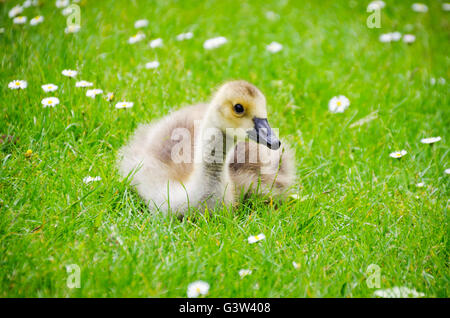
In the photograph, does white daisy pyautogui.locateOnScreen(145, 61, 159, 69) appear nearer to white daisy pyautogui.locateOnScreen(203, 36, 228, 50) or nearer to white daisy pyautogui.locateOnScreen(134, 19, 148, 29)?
white daisy pyautogui.locateOnScreen(203, 36, 228, 50)

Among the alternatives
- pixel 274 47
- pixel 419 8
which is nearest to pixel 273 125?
pixel 274 47

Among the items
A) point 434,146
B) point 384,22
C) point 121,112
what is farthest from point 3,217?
point 384,22

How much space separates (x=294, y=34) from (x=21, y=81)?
294cm

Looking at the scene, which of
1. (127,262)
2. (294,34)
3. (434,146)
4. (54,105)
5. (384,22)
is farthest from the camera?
(384,22)

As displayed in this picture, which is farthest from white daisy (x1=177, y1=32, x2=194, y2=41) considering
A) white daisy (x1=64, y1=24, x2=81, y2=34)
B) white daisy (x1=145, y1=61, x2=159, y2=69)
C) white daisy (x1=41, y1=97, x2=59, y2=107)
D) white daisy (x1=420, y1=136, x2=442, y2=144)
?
white daisy (x1=420, y1=136, x2=442, y2=144)

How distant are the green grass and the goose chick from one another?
0.38 feet

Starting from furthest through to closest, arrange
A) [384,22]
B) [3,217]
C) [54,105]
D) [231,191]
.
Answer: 1. [384,22]
2. [54,105]
3. [231,191]
4. [3,217]

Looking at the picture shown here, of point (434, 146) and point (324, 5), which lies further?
point (324, 5)

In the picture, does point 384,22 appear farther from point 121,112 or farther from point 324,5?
point 121,112

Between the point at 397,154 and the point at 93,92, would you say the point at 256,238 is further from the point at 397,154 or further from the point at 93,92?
the point at 93,92

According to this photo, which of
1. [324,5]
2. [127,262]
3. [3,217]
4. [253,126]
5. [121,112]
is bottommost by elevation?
[127,262]

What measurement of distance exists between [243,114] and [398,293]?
3.90 feet

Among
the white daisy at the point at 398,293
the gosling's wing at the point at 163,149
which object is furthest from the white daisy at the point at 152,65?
the white daisy at the point at 398,293
